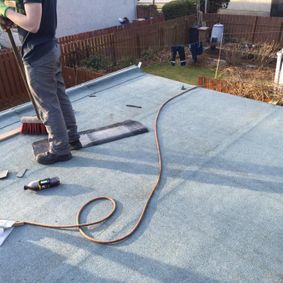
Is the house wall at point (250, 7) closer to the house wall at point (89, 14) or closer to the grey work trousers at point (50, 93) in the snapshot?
the house wall at point (89, 14)

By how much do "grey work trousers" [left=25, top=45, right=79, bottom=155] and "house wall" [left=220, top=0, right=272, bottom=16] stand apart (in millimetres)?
10975

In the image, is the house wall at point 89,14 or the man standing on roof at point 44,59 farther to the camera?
the house wall at point 89,14

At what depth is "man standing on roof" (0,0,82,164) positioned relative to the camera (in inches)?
81.5

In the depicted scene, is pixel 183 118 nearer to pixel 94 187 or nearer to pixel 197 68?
pixel 94 187

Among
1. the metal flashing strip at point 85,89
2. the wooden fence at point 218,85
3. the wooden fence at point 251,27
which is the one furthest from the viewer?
the wooden fence at point 251,27

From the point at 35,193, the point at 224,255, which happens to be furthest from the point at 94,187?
the point at 224,255

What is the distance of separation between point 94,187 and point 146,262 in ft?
2.58

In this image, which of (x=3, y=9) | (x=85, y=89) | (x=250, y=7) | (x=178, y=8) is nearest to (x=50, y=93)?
(x=3, y=9)

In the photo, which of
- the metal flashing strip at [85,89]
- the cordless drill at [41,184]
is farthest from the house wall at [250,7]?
the cordless drill at [41,184]

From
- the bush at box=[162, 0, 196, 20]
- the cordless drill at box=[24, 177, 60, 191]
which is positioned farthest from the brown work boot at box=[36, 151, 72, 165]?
the bush at box=[162, 0, 196, 20]

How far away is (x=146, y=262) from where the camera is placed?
1.61m

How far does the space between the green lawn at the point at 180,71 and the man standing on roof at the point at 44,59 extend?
18.2 feet

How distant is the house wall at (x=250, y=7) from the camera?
1112 cm

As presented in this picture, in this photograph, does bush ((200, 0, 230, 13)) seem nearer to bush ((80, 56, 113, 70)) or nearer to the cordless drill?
bush ((80, 56, 113, 70))
